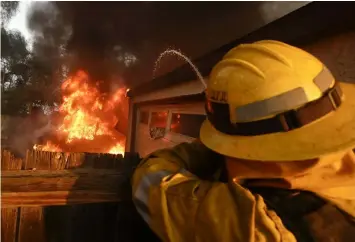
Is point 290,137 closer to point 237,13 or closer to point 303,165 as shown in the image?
point 303,165

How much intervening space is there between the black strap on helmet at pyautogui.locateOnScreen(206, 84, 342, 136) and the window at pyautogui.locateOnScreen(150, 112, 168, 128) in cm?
509

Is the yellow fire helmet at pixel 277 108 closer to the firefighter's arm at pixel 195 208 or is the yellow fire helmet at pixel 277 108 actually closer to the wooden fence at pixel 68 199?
the firefighter's arm at pixel 195 208

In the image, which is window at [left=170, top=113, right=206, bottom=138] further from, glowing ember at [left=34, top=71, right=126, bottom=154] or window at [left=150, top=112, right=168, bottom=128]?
glowing ember at [left=34, top=71, right=126, bottom=154]

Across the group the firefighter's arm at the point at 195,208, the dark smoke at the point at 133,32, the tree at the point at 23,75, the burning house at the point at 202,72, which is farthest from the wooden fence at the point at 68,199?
the tree at the point at 23,75

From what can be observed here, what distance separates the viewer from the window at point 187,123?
4.80m

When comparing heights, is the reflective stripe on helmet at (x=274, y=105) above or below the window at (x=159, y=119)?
above

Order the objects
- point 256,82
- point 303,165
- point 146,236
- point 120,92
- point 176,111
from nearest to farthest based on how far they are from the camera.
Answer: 1. point 303,165
2. point 256,82
3. point 146,236
4. point 176,111
5. point 120,92

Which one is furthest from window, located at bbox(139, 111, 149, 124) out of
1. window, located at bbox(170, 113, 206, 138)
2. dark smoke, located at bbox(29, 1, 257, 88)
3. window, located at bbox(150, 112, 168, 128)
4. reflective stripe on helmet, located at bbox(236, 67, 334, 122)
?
reflective stripe on helmet, located at bbox(236, 67, 334, 122)

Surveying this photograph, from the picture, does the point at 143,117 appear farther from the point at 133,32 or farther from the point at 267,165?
the point at 133,32

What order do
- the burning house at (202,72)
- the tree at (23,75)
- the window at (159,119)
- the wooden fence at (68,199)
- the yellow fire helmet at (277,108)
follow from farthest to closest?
1. the tree at (23,75)
2. the window at (159,119)
3. the burning house at (202,72)
4. the wooden fence at (68,199)
5. the yellow fire helmet at (277,108)

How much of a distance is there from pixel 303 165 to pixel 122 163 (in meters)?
0.98

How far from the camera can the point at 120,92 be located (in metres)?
15.3

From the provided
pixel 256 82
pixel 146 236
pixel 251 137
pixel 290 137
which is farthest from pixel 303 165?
pixel 146 236

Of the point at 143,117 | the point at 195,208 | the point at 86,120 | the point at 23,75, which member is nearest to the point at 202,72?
the point at 195,208
